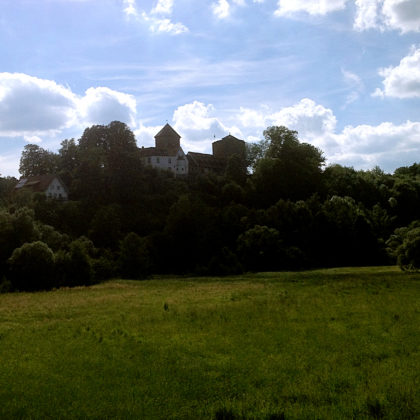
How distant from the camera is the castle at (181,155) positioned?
10219 cm

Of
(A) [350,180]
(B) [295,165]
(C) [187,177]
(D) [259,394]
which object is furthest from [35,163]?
(D) [259,394]

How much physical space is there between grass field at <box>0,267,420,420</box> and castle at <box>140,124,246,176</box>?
75885 mm

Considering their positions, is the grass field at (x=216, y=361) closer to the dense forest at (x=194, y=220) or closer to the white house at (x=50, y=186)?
the dense forest at (x=194, y=220)

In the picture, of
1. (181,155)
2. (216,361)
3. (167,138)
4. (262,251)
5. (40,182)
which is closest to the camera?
(216,361)

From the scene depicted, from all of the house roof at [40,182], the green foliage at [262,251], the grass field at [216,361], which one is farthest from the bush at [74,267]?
the house roof at [40,182]

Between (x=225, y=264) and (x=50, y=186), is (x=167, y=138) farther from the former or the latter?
(x=225, y=264)

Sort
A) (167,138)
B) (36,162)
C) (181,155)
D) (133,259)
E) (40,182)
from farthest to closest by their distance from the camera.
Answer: (167,138) < (181,155) < (36,162) < (40,182) < (133,259)

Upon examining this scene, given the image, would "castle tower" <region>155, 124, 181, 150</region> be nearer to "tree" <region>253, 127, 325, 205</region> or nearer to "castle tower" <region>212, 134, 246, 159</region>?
"castle tower" <region>212, 134, 246, 159</region>

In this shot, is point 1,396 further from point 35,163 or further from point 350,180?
point 35,163

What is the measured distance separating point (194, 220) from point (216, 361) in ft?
185

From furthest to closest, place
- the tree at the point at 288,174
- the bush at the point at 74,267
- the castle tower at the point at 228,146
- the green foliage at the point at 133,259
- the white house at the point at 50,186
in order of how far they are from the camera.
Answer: the castle tower at the point at 228,146, the tree at the point at 288,174, the white house at the point at 50,186, the green foliage at the point at 133,259, the bush at the point at 74,267

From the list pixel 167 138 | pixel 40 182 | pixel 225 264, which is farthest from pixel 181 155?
pixel 225 264

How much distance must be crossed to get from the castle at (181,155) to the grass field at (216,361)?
249 ft

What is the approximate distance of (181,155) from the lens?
106 m
